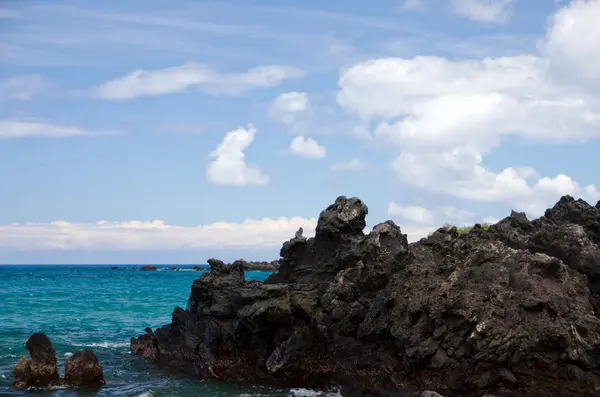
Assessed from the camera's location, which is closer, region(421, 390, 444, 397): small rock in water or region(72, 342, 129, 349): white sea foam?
region(421, 390, 444, 397): small rock in water

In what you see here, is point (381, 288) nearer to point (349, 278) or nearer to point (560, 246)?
point (349, 278)

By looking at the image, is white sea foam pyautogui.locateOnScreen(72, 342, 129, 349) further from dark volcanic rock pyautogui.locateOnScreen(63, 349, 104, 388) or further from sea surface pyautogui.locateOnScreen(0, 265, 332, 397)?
dark volcanic rock pyautogui.locateOnScreen(63, 349, 104, 388)

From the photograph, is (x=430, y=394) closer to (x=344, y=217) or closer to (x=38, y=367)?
(x=344, y=217)

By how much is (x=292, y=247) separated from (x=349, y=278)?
181 inches

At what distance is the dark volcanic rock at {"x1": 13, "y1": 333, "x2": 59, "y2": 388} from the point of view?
24750 millimetres

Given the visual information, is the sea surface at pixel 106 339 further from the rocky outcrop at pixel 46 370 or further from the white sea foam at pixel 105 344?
the rocky outcrop at pixel 46 370

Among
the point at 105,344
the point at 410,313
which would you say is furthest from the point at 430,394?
the point at 105,344

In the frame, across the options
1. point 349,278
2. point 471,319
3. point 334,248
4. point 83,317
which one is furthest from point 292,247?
point 83,317

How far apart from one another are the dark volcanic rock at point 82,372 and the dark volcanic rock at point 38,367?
503mm

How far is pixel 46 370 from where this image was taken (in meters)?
24.9

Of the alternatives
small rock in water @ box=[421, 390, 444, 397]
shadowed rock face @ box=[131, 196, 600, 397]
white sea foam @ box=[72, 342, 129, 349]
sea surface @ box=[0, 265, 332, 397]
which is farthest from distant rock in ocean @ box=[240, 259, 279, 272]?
small rock in water @ box=[421, 390, 444, 397]

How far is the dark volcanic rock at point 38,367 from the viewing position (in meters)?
24.8

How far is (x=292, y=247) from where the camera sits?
2884cm

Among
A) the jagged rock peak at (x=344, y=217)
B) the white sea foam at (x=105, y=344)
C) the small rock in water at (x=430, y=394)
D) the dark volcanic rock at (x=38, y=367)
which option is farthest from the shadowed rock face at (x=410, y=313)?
the white sea foam at (x=105, y=344)
